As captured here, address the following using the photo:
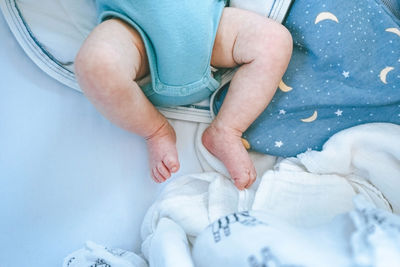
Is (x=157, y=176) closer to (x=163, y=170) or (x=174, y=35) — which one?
(x=163, y=170)

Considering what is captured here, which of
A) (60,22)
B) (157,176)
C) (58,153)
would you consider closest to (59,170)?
(58,153)

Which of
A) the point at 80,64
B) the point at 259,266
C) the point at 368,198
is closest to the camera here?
the point at 259,266

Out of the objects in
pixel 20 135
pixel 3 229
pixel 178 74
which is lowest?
pixel 3 229

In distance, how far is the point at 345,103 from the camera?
0.79 m

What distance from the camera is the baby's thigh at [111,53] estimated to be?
2.11 ft

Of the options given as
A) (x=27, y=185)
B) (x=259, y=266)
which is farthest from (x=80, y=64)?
(x=259, y=266)

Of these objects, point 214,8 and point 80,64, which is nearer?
point 80,64

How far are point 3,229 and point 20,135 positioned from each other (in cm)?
18

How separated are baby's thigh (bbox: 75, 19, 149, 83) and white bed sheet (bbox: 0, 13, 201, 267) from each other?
181 mm

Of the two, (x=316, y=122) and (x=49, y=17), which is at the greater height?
(x=49, y=17)

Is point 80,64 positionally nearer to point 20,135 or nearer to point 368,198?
point 20,135

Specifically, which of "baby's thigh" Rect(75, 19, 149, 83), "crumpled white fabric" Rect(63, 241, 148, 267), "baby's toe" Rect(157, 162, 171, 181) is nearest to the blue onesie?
"baby's thigh" Rect(75, 19, 149, 83)

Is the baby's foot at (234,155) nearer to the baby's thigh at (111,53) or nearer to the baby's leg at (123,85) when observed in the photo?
the baby's leg at (123,85)

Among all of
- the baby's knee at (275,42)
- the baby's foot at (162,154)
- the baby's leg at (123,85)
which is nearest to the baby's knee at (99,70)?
the baby's leg at (123,85)
